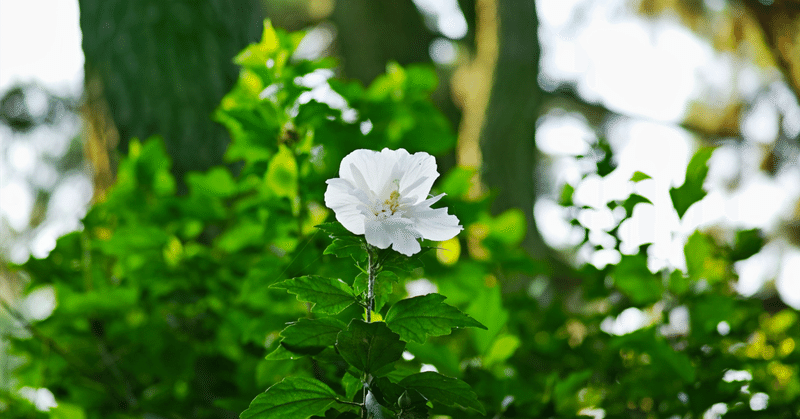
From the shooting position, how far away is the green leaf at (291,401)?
42cm

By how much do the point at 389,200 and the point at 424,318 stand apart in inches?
3.8

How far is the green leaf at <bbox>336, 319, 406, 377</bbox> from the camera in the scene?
40 centimetres

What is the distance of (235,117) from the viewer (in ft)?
2.22

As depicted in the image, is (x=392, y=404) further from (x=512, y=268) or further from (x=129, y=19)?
(x=129, y=19)

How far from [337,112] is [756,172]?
4.01 metres

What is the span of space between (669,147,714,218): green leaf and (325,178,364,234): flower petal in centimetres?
56

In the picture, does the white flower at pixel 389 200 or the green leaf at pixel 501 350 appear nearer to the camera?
the white flower at pixel 389 200

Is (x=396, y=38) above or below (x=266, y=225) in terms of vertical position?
above

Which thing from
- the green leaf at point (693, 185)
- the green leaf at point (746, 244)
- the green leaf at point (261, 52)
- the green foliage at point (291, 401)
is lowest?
the green foliage at point (291, 401)

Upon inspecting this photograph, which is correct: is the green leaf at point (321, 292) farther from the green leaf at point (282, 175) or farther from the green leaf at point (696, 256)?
the green leaf at point (696, 256)

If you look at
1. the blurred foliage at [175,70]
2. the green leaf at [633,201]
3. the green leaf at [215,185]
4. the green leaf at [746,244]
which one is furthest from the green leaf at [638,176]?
the blurred foliage at [175,70]

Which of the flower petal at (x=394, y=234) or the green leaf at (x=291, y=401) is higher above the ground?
the flower petal at (x=394, y=234)

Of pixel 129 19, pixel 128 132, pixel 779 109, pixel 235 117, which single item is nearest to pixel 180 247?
pixel 235 117

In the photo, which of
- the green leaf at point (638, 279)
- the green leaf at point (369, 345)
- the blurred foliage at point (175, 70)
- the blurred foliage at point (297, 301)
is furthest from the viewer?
the blurred foliage at point (175, 70)
